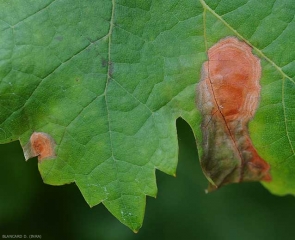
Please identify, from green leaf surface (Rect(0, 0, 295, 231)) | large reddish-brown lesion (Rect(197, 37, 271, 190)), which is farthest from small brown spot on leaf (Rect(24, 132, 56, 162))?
large reddish-brown lesion (Rect(197, 37, 271, 190))

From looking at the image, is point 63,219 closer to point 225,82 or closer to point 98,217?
point 98,217

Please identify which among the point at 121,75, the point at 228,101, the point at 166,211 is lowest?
the point at 166,211

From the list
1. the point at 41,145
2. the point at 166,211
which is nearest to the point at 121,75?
the point at 41,145

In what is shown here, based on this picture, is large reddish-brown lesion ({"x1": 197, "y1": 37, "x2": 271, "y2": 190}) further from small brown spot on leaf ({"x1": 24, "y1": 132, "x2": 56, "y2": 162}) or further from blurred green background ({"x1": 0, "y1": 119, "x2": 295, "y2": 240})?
blurred green background ({"x1": 0, "y1": 119, "x2": 295, "y2": 240})

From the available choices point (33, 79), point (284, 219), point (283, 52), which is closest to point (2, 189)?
point (33, 79)

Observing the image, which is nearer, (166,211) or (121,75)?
(121,75)

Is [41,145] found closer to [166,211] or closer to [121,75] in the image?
[121,75]
